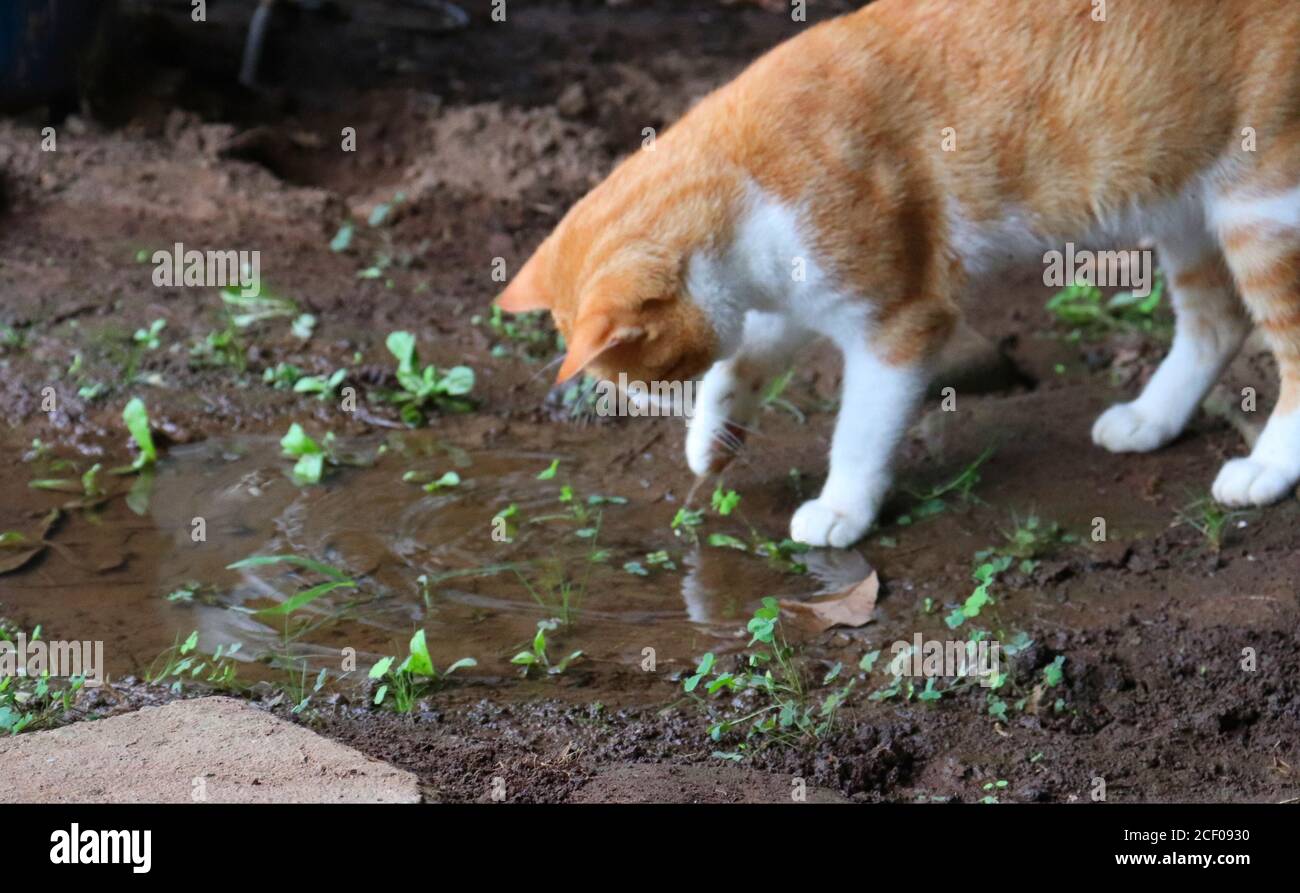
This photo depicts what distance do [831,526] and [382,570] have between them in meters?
1.24

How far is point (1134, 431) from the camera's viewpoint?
175 inches

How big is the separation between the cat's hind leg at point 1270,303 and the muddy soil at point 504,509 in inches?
4.1

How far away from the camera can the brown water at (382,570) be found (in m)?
3.59

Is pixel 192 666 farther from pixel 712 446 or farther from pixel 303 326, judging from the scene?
pixel 303 326

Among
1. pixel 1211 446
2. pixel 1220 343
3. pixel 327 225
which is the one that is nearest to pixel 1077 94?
pixel 1220 343

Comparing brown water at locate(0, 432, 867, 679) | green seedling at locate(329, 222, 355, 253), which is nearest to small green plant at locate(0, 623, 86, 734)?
brown water at locate(0, 432, 867, 679)

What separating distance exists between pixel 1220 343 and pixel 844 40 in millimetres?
1501

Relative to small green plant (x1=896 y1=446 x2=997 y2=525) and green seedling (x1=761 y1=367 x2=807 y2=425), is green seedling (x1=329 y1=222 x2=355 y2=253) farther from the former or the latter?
small green plant (x1=896 y1=446 x2=997 y2=525)

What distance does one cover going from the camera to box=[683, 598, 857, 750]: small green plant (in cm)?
317

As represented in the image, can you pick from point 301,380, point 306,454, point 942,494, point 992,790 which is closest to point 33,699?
point 306,454

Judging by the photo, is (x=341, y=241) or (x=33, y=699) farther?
(x=341, y=241)

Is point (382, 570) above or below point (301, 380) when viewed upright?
A: below

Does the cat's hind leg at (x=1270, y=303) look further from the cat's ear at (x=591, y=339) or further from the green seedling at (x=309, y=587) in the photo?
the green seedling at (x=309, y=587)

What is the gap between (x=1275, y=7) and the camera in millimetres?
3781
